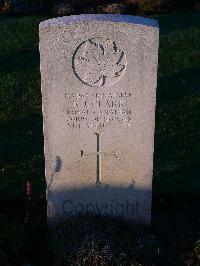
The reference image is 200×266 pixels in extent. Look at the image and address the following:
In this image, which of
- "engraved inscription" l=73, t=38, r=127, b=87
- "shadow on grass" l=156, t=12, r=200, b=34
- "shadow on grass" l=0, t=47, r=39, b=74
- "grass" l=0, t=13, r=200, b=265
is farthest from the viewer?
"shadow on grass" l=156, t=12, r=200, b=34

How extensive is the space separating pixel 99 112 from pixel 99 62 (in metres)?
0.48

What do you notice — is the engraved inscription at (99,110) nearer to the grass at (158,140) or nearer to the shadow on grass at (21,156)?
the grass at (158,140)

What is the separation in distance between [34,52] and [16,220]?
18.8ft

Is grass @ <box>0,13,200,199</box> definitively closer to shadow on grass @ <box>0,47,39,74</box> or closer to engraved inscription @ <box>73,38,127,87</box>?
shadow on grass @ <box>0,47,39,74</box>

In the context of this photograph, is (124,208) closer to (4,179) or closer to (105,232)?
(105,232)

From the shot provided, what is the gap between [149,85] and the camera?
4949 mm

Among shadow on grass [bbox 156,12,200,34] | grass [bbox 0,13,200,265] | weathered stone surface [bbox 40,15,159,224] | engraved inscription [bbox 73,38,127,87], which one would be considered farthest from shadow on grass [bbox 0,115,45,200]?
shadow on grass [bbox 156,12,200,34]

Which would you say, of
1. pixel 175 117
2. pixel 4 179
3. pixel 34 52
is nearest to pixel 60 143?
pixel 4 179

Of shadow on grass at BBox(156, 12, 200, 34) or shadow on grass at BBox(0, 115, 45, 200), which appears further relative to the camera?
shadow on grass at BBox(156, 12, 200, 34)

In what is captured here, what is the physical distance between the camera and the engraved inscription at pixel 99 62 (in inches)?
189

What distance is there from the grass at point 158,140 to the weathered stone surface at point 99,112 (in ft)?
1.33

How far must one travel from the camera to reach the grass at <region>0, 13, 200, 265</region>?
5.47m

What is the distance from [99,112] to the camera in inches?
200

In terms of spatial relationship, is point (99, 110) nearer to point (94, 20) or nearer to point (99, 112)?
point (99, 112)
